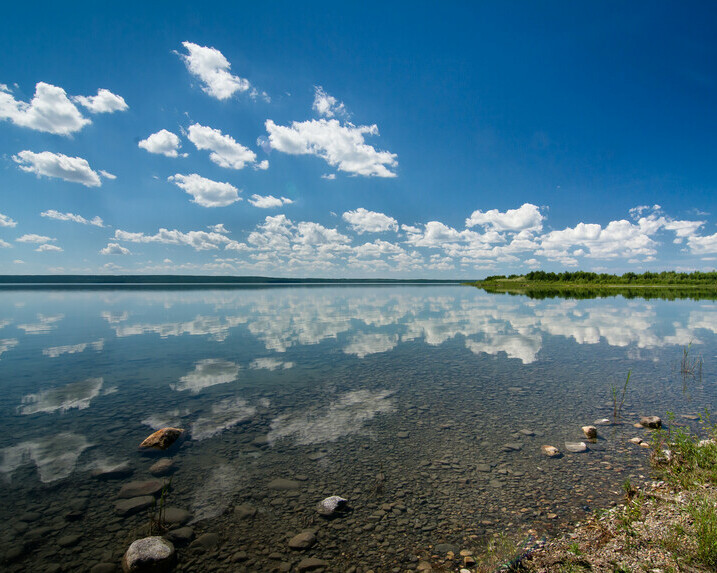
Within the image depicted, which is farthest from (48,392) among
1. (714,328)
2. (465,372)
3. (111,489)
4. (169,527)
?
(714,328)

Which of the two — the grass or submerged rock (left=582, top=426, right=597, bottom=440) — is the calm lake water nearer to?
submerged rock (left=582, top=426, right=597, bottom=440)

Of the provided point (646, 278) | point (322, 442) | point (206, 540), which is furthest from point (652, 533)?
point (646, 278)

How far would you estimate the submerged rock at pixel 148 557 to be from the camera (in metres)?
6.67

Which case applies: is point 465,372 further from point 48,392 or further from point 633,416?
point 48,392

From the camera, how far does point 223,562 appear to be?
23.1 ft

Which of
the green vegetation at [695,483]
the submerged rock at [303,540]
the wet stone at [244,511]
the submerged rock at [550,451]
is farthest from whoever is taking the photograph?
the submerged rock at [550,451]

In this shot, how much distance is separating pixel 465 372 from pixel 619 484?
10.9m

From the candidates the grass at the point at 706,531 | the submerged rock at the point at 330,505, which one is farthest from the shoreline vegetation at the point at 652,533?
the submerged rock at the point at 330,505

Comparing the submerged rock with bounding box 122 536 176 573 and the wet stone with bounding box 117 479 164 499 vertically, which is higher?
the submerged rock with bounding box 122 536 176 573

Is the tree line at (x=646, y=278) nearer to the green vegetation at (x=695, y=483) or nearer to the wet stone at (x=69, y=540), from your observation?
the green vegetation at (x=695, y=483)

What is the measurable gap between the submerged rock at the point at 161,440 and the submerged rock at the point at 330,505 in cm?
584

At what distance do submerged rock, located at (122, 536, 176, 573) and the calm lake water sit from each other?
0.38m

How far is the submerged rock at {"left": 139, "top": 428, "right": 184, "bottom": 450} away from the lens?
11.4 meters

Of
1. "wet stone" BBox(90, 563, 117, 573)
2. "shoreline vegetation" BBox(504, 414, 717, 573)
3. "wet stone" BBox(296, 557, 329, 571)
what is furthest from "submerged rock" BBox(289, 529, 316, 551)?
"shoreline vegetation" BBox(504, 414, 717, 573)
